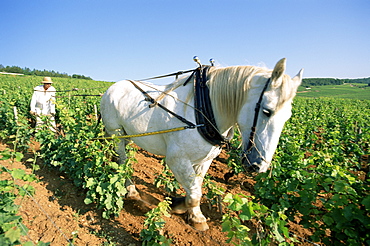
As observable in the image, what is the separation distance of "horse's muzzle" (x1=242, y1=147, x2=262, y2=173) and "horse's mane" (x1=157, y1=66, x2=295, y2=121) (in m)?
0.44

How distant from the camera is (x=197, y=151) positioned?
255 cm

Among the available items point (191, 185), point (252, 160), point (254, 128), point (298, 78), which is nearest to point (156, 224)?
point (191, 185)

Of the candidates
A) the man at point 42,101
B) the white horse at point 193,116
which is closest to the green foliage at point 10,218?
the white horse at point 193,116

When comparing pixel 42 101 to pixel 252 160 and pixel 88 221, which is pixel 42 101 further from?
pixel 252 160

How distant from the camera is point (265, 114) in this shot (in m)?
1.98

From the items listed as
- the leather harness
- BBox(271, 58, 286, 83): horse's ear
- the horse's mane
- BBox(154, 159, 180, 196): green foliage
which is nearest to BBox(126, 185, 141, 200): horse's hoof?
BBox(154, 159, 180, 196): green foliage

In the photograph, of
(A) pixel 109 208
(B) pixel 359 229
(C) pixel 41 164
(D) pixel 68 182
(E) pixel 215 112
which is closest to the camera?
(B) pixel 359 229

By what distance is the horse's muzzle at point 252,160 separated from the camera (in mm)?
2067

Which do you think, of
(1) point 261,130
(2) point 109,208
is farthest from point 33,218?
(1) point 261,130

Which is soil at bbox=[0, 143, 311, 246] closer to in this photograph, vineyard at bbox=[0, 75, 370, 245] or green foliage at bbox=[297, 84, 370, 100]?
vineyard at bbox=[0, 75, 370, 245]

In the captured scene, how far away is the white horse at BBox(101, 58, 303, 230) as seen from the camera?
198 cm

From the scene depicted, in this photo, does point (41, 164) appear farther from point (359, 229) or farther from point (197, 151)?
point (359, 229)

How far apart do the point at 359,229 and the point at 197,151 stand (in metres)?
1.60

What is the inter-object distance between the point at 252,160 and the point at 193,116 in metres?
0.83
